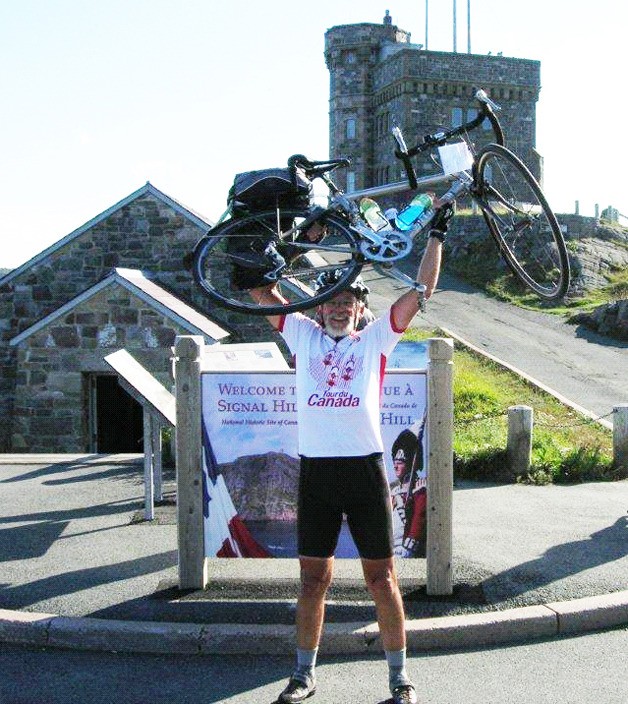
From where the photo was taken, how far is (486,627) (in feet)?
19.3

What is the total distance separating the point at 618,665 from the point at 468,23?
68324mm

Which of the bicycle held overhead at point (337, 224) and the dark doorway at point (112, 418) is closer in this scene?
the bicycle held overhead at point (337, 224)

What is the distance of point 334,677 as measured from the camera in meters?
5.35

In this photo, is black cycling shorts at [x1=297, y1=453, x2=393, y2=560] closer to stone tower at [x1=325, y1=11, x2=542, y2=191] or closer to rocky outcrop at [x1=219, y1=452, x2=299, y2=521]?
rocky outcrop at [x1=219, y1=452, x2=299, y2=521]

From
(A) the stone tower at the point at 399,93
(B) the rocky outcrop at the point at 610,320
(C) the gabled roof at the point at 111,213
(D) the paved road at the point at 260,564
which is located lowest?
(D) the paved road at the point at 260,564

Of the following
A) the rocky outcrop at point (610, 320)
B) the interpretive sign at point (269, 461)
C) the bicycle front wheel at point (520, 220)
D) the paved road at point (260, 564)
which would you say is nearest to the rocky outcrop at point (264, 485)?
the interpretive sign at point (269, 461)

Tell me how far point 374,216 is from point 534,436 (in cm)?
779

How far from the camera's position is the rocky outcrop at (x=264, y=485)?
260 inches

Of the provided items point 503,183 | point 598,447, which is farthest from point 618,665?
point 598,447

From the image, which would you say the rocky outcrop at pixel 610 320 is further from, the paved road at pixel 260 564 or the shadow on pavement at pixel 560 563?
the shadow on pavement at pixel 560 563

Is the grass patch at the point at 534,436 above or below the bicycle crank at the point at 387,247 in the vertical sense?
below

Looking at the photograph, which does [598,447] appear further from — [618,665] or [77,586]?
[77,586]

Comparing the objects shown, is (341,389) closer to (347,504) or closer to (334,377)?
(334,377)

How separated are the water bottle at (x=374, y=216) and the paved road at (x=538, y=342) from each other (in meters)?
12.8
